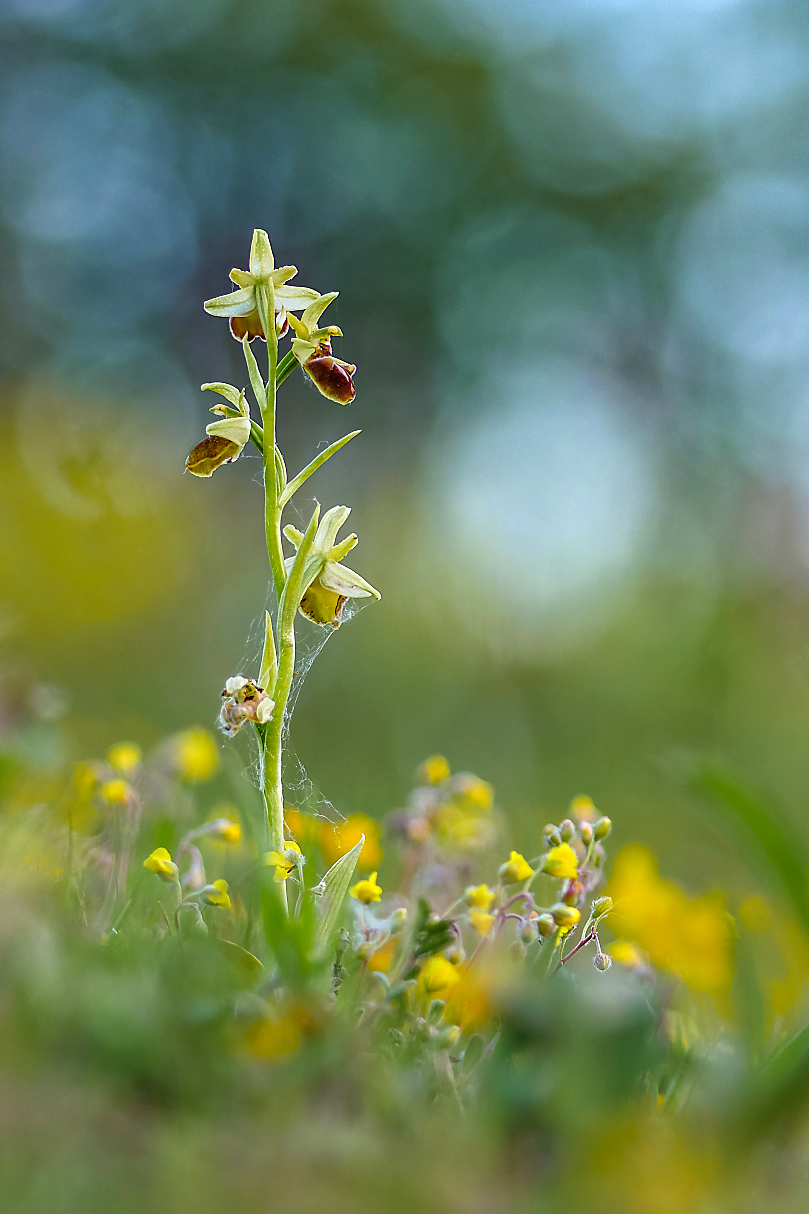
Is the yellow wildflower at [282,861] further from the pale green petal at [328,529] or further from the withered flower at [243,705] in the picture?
the pale green petal at [328,529]

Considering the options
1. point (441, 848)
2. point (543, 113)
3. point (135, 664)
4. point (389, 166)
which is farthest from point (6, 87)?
point (441, 848)

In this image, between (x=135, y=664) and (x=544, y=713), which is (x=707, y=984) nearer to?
(x=544, y=713)

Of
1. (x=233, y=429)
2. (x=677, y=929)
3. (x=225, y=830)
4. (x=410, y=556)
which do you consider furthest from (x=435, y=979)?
(x=410, y=556)

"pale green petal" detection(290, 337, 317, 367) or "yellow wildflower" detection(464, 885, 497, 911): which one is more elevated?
"pale green petal" detection(290, 337, 317, 367)

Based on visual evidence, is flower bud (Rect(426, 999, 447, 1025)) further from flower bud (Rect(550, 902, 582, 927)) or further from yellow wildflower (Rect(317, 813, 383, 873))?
yellow wildflower (Rect(317, 813, 383, 873))

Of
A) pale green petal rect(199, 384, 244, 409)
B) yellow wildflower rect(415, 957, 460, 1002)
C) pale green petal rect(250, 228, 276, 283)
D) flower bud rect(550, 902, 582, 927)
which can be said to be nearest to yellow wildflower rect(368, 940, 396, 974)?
yellow wildflower rect(415, 957, 460, 1002)

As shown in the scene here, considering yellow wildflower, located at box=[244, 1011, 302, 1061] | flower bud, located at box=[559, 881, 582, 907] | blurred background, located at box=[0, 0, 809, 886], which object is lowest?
yellow wildflower, located at box=[244, 1011, 302, 1061]

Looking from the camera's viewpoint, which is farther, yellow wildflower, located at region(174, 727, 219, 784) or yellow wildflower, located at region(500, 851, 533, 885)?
yellow wildflower, located at region(174, 727, 219, 784)
